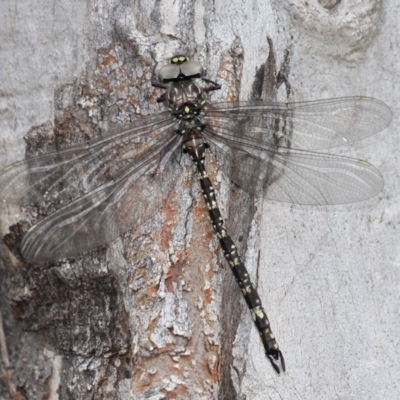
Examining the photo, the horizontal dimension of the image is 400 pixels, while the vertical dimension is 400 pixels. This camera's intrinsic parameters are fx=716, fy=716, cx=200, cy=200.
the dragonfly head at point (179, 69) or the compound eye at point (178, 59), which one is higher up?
the compound eye at point (178, 59)

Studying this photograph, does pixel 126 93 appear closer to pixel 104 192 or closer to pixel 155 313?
pixel 104 192

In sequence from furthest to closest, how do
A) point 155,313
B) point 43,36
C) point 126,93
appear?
point 43,36 < point 126,93 < point 155,313

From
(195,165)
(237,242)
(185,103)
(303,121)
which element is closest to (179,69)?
(185,103)

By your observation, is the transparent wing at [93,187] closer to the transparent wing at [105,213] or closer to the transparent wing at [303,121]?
the transparent wing at [105,213]

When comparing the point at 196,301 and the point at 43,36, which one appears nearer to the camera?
the point at 196,301

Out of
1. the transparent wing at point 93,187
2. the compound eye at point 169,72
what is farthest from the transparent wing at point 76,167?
the compound eye at point 169,72

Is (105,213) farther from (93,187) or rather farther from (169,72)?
(169,72)

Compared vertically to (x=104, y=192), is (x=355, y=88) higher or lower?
higher

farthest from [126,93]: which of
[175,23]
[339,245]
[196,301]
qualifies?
[339,245]
